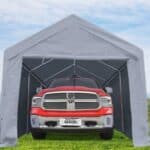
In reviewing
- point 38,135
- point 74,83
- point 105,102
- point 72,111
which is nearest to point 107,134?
point 105,102

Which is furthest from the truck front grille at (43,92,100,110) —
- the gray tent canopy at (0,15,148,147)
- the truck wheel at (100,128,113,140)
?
the gray tent canopy at (0,15,148,147)

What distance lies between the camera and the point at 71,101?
400 inches

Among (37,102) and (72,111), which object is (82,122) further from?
(37,102)

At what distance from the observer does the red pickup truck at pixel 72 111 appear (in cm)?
989

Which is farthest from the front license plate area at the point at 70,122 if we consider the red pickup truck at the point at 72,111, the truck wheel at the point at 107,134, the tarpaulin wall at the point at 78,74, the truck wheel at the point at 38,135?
the tarpaulin wall at the point at 78,74

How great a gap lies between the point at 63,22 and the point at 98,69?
4368 mm

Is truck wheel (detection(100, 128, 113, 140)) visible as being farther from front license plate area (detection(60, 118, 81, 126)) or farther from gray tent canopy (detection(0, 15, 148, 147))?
front license plate area (detection(60, 118, 81, 126))

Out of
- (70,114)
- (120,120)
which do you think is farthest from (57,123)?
(120,120)

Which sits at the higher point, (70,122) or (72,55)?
(72,55)

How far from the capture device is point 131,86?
34.0 feet

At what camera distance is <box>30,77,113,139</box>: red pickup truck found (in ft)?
32.4

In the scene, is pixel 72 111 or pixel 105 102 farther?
pixel 105 102

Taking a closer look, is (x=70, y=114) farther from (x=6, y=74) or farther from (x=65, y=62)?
(x=65, y=62)

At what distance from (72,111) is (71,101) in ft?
0.87
